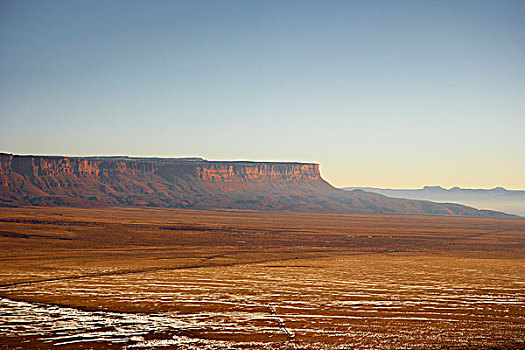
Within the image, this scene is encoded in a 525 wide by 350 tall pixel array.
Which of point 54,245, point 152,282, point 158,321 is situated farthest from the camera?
point 54,245

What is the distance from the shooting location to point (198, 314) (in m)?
17.9

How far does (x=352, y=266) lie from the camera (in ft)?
114

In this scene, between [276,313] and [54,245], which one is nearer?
[276,313]

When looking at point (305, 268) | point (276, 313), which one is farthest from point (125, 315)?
point (305, 268)

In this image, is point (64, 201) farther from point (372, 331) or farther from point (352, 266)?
point (372, 331)

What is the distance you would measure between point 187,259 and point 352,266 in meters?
12.4

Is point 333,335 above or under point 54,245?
above

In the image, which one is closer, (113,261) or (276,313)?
(276,313)

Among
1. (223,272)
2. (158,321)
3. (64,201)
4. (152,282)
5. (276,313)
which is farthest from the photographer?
(64,201)

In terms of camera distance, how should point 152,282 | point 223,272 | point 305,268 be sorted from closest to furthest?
point 152,282 → point 223,272 → point 305,268

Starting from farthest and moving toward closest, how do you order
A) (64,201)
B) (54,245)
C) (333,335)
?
(64,201), (54,245), (333,335)

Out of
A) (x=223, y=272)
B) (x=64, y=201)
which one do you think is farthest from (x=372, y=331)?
(x=64, y=201)

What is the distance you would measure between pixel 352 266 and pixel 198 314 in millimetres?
18979

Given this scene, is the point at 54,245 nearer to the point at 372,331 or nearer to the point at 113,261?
the point at 113,261
